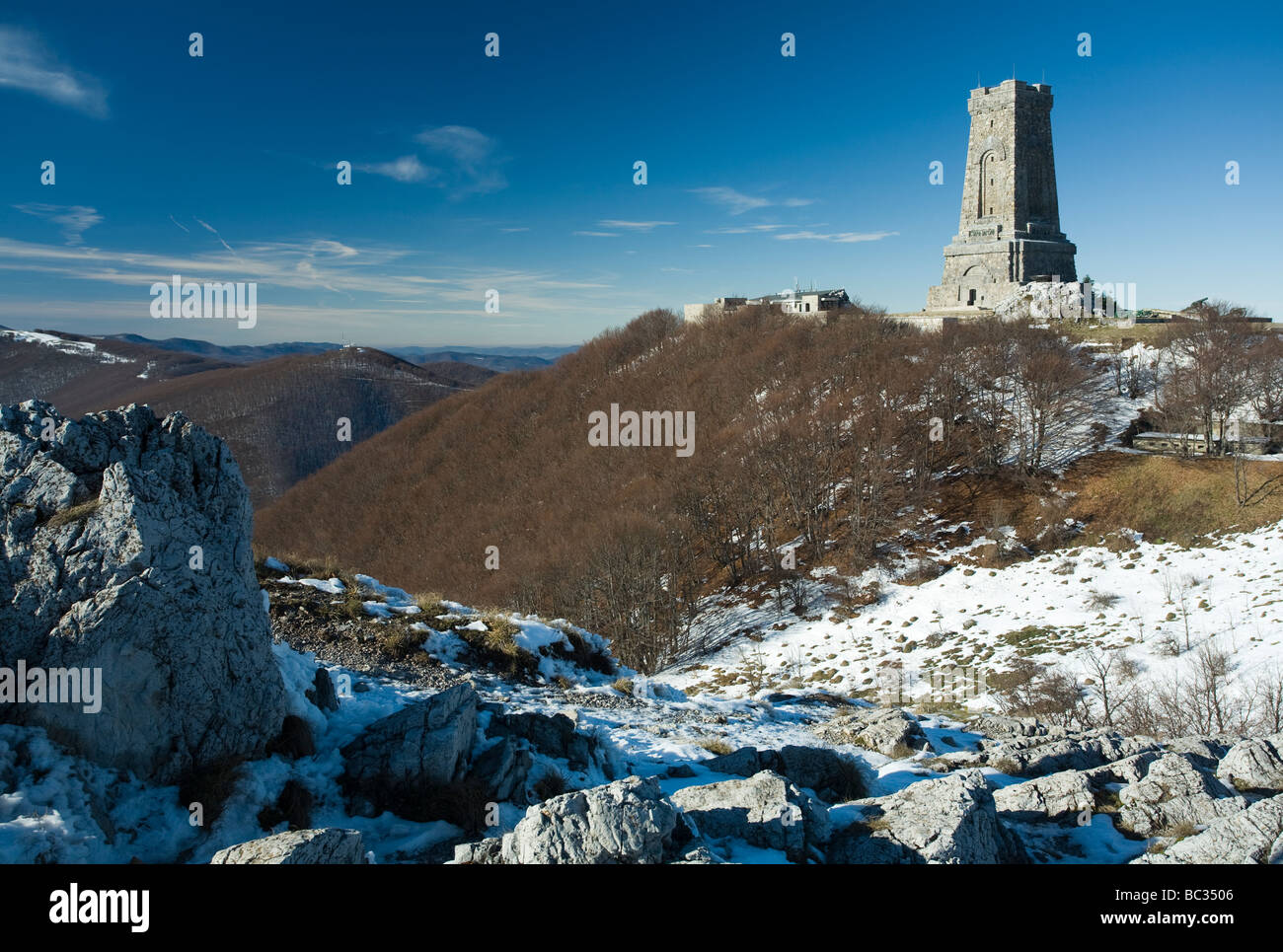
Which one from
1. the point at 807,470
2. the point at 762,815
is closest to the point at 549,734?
the point at 762,815

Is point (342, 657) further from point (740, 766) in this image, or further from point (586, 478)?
point (586, 478)

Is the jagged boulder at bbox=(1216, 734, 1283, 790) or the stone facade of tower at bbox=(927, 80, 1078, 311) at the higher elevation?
the stone facade of tower at bbox=(927, 80, 1078, 311)

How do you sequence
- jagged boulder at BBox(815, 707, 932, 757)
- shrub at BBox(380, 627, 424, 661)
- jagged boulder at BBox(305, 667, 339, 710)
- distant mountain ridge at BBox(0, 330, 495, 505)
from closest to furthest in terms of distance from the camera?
jagged boulder at BBox(305, 667, 339, 710) → jagged boulder at BBox(815, 707, 932, 757) → shrub at BBox(380, 627, 424, 661) → distant mountain ridge at BBox(0, 330, 495, 505)

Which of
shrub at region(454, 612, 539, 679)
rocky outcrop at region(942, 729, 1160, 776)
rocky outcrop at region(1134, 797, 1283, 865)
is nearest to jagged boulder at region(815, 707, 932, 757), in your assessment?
rocky outcrop at region(942, 729, 1160, 776)

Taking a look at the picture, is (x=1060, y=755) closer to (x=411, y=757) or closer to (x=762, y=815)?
(x=762, y=815)

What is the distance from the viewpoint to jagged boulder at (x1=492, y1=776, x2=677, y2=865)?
21.4 feet

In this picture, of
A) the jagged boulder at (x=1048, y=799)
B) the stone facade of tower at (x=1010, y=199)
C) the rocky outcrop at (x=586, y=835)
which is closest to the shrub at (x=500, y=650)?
the rocky outcrop at (x=586, y=835)

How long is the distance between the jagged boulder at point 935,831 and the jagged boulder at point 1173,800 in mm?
2008

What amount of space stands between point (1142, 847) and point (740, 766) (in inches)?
198

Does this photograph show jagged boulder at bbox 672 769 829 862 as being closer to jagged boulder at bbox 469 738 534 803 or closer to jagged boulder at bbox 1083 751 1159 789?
jagged boulder at bbox 469 738 534 803

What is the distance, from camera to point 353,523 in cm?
6881

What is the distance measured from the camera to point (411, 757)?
8773 millimetres

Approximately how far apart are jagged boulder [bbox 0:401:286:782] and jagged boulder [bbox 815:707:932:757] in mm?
10234

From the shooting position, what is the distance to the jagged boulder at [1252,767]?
10062 millimetres
